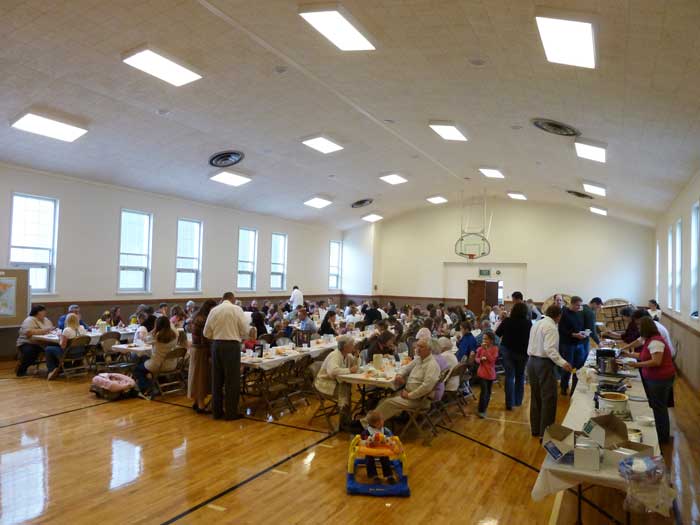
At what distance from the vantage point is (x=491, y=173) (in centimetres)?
1582

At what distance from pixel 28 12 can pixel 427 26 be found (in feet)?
17.0

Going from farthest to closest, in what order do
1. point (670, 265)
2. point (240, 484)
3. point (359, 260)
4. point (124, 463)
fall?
point (359, 260) < point (670, 265) < point (124, 463) < point (240, 484)

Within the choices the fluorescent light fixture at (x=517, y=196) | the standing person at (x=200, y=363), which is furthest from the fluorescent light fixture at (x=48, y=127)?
the fluorescent light fixture at (x=517, y=196)

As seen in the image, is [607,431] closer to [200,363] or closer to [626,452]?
[626,452]

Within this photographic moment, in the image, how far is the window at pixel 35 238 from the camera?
12148 millimetres

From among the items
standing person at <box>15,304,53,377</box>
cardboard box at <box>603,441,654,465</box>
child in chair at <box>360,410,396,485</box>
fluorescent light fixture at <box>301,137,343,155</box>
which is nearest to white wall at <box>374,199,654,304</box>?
fluorescent light fixture at <box>301,137,343,155</box>

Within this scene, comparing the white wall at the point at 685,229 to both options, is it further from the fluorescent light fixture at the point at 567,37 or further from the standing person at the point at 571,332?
the fluorescent light fixture at the point at 567,37

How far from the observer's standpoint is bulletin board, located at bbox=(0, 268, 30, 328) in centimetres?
1140

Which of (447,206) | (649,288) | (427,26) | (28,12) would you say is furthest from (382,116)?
(649,288)

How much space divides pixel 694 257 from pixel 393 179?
969 cm

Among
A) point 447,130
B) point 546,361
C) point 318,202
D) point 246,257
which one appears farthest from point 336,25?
point 246,257

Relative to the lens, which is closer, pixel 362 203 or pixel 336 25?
pixel 336 25

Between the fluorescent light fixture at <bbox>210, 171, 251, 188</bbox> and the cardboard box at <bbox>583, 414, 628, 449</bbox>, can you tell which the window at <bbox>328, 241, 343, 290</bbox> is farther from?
the cardboard box at <bbox>583, 414, 628, 449</bbox>

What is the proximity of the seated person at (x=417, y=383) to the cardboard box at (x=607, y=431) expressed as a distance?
276 cm
